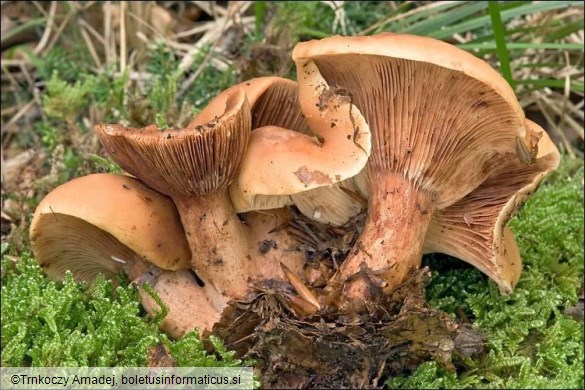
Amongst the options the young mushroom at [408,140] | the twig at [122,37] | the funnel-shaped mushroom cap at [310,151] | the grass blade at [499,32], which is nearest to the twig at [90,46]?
the twig at [122,37]

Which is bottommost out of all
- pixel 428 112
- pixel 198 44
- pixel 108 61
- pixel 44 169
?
pixel 44 169

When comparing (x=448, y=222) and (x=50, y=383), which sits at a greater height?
(x=448, y=222)

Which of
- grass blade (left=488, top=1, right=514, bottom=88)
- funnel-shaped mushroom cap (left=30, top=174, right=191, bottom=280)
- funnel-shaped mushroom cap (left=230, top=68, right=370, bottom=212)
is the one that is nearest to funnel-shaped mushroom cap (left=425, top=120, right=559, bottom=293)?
funnel-shaped mushroom cap (left=230, top=68, right=370, bottom=212)

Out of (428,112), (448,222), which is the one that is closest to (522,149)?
(428,112)

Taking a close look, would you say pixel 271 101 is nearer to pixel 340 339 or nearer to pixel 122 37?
pixel 340 339

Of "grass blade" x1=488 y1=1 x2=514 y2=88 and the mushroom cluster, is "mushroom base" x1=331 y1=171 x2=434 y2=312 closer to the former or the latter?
the mushroom cluster

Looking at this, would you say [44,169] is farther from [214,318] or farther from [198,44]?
[214,318]

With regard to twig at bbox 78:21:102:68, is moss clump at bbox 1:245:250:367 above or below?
below
